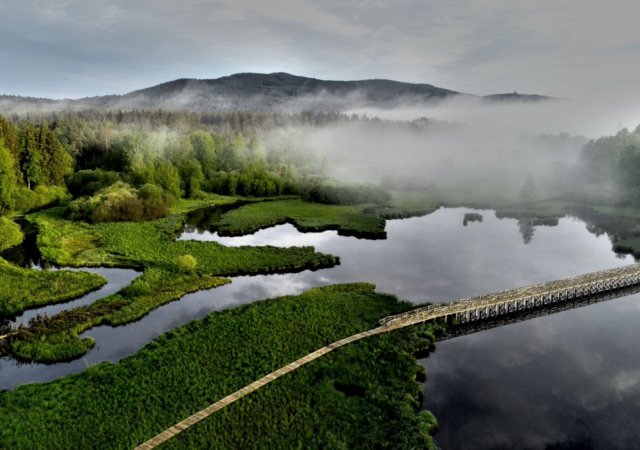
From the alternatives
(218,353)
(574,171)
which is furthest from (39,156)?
(574,171)

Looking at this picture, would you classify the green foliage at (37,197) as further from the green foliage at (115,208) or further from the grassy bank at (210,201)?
the grassy bank at (210,201)

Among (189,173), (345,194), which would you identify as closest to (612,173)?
(345,194)

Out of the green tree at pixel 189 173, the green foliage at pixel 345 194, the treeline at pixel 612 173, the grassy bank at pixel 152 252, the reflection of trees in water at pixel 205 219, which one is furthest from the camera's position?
the green tree at pixel 189 173

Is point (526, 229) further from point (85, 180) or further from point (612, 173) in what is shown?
point (85, 180)

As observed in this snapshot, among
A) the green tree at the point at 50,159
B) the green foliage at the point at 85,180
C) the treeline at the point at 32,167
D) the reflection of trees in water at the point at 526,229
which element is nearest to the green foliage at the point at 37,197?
the treeline at the point at 32,167

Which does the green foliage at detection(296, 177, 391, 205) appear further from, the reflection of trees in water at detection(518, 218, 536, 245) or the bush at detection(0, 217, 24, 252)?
the bush at detection(0, 217, 24, 252)

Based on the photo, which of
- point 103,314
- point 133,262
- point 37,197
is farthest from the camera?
point 37,197
